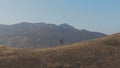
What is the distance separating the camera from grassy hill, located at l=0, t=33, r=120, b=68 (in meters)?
35.8

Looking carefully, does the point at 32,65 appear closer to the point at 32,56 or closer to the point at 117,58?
the point at 32,56

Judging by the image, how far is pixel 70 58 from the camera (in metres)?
38.9

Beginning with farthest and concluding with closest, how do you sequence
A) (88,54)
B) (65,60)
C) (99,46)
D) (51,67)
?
1. (99,46)
2. (88,54)
3. (65,60)
4. (51,67)

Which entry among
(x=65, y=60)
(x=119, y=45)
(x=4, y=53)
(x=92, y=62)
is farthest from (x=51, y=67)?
(x=119, y=45)

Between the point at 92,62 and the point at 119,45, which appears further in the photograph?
the point at 119,45

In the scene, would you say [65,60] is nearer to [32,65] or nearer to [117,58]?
[32,65]

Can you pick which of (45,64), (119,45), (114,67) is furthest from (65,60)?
(119,45)

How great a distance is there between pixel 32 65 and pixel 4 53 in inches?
369

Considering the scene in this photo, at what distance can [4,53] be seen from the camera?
1708 inches

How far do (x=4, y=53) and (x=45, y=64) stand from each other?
10326 millimetres

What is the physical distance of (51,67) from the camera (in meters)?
34.8

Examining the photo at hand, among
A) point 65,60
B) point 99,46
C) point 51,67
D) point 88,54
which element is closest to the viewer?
point 51,67

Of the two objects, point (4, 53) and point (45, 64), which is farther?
point (4, 53)

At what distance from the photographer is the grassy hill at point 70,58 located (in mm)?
35750
